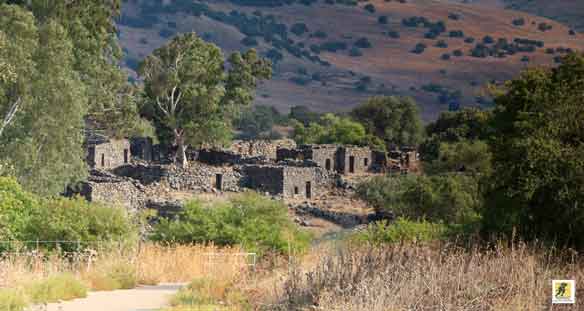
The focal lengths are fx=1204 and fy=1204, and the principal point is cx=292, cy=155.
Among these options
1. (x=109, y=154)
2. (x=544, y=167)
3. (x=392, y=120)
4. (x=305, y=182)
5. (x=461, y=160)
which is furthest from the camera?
(x=392, y=120)

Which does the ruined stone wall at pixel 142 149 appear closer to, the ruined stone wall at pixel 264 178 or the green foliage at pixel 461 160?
the ruined stone wall at pixel 264 178

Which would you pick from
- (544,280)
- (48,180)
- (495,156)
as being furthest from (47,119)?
(544,280)

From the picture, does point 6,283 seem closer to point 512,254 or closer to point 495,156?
point 512,254

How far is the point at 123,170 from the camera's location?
56.0 meters

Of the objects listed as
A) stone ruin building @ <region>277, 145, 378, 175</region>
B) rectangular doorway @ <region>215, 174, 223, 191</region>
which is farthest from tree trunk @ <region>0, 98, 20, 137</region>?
stone ruin building @ <region>277, 145, 378, 175</region>

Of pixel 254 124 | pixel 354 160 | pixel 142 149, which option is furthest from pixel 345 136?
pixel 254 124

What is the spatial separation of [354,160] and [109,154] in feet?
46.5

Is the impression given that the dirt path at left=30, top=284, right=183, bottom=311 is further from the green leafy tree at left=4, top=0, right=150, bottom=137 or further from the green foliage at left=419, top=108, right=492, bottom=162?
the green foliage at left=419, top=108, right=492, bottom=162

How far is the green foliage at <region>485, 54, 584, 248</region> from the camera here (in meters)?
16.6

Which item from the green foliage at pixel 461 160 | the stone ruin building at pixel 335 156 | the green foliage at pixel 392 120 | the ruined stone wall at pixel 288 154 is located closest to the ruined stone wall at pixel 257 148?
the ruined stone wall at pixel 288 154

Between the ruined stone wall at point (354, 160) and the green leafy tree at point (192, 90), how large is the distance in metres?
5.84

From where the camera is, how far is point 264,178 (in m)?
55.6

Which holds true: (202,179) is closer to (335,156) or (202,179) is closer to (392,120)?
(335,156)

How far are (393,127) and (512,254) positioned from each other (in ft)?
234
